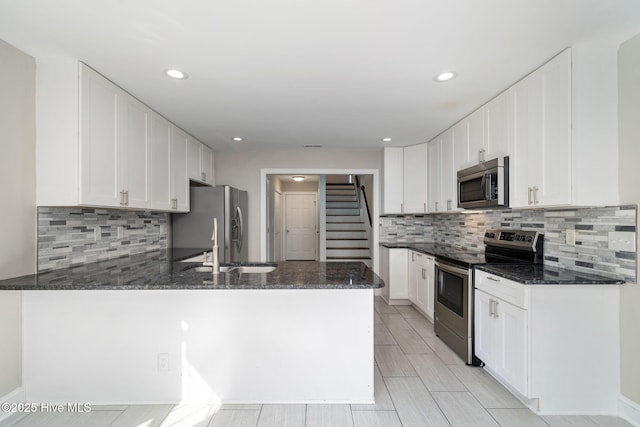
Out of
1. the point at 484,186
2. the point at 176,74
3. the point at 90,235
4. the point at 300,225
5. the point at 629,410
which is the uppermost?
the point at 176,74

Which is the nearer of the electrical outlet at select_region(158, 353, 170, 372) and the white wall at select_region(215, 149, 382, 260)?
the electrical outlet at select_region(158, 353, 170, 372)

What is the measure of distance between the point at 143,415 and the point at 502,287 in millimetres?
2488

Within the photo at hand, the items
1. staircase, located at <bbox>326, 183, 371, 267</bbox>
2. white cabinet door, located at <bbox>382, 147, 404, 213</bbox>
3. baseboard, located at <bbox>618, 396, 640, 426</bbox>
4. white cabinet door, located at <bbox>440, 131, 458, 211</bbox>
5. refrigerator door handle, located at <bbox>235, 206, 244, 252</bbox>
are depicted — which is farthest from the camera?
staircase, located at <bbox>326, 183, 371, 267</bbox>

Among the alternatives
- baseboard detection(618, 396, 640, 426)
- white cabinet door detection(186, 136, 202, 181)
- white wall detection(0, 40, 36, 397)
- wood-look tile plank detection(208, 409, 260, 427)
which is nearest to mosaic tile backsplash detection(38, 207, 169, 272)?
white wall detection(0, 40, 36, 397)

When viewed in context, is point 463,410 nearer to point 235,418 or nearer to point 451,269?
point 451,269

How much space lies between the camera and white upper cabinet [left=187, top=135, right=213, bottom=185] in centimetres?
390

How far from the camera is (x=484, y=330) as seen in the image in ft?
8.24

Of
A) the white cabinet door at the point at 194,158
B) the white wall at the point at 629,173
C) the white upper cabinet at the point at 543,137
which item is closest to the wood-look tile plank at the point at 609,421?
the white wall at the point at 629,173

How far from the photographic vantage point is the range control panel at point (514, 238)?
8.46 ft

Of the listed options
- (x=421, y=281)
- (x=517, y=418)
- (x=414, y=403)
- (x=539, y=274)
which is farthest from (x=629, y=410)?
(x=421, y=281)

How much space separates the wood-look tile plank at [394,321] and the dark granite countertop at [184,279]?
1598 millimetres

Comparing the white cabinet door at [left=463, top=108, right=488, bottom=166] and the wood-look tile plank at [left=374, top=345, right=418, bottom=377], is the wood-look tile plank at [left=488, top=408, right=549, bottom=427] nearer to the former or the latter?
the wood-look tile plank at [left=374, top=345, right=418, bottom=377]

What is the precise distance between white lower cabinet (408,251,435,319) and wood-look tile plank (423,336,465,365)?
1.47 feet

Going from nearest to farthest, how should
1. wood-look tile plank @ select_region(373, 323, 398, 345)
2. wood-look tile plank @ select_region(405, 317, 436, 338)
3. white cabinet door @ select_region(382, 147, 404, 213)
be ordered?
wood-look tile plank @ select_region(373, 323, 398, 345), wood-look tile plank @ select_region(405, 317, 436, 338), white cabinet door @ select_region(382, 147, 404, 213)
